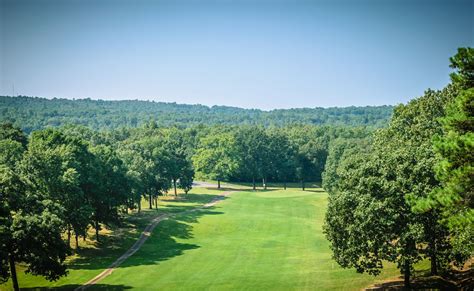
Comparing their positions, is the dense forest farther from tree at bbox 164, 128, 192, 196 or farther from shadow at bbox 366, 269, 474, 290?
tree at bbox 164, 128, 192, 196

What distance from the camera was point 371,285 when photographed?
126 ft

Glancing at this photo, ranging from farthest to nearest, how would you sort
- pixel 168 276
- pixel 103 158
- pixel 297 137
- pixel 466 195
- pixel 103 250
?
pixel 297 137, pixel 103 158, pixel 103 250, pixel 168 276, pixel 466 195

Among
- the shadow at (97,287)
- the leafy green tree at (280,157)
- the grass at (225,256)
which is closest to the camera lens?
the shadow at (97,287)

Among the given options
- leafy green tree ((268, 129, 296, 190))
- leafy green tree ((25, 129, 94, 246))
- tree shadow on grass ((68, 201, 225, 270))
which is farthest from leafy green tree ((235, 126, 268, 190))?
leafy green tree ((25, 129, 94, 246))

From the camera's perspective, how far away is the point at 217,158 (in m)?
127

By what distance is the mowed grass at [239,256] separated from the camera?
41.8m

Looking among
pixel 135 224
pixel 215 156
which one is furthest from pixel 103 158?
pixel 215 156

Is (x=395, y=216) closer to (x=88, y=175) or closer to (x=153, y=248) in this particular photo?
(x=153, y=248)

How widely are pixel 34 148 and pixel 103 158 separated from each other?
45.3ft

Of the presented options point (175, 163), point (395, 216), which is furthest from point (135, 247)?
point (175, 163)

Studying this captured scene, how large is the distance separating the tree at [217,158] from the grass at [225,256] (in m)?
34.4

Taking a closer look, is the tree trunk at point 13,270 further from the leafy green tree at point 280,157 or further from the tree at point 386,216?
the leafy green tree at point 280,157

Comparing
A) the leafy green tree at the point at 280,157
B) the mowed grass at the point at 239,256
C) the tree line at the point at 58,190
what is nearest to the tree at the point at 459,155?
the mowed grass at the point at 239,256

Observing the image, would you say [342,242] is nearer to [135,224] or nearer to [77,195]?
[77,195]
